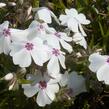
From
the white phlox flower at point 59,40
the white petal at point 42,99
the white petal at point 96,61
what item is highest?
the white phlox flower at point 59,40

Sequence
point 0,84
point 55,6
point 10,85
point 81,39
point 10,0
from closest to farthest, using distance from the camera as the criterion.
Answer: point 10,85 < point 0,84 < point 81,39 < point 10,0 < point 55,6

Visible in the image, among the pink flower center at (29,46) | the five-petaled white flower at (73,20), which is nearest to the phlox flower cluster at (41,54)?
the pink flower center at (29,46)

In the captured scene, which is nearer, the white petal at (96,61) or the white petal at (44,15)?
the white petal at (96,61)

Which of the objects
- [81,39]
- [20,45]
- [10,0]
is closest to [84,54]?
[81,39]

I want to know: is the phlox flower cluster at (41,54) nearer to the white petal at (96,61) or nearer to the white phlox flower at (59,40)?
the white phlox flower at (59,40)

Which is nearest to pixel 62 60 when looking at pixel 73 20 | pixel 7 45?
pixel 7 45

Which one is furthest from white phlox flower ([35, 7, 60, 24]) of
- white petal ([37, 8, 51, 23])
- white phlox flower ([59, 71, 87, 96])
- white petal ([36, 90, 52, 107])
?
white petal ([36, 90, 52, 107])

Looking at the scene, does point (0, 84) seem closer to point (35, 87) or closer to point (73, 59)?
point (35, 87)

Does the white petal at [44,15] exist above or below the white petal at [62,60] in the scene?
above
